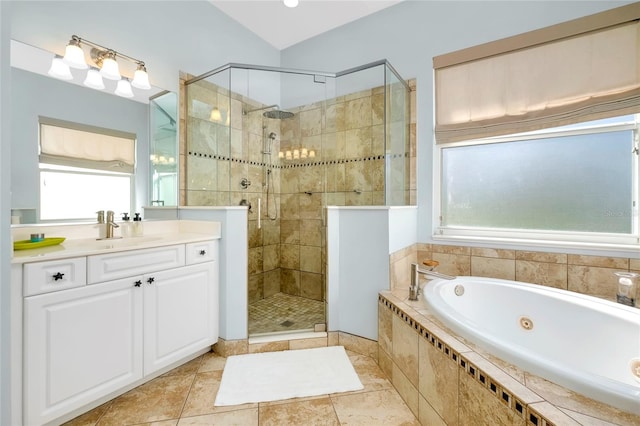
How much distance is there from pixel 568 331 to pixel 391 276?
99 centimetres

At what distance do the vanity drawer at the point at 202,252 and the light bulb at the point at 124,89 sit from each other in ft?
4.00

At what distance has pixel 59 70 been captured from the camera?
1.75 meters

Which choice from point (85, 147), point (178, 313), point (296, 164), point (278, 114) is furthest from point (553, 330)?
point (85, 147)

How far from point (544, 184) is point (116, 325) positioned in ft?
9.62

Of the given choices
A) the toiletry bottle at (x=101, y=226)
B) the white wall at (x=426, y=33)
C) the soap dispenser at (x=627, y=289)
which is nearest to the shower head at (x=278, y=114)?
the white wall at (x=426, y=33)

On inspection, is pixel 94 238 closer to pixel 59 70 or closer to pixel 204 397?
pixel 59 70

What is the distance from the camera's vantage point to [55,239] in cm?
158

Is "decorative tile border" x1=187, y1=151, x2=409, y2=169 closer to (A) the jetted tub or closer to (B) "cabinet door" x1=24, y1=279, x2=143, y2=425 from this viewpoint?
(A) the jetted tub

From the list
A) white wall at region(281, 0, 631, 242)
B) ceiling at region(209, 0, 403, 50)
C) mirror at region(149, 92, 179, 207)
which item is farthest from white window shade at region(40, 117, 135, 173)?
white wall at region(281, 0, 631, 242)

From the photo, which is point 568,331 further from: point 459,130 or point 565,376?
point 459,130

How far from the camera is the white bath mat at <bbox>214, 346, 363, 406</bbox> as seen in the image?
161 cm

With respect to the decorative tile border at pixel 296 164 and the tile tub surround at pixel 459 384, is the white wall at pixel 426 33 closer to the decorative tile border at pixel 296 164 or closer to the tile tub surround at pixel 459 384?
the decorative tile border at pixel 296 164

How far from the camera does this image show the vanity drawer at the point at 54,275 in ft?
3.96

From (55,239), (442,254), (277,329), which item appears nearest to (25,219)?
(55,239)
